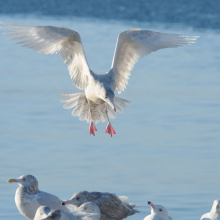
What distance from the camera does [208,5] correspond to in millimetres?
34594

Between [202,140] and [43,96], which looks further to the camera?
[43,96]

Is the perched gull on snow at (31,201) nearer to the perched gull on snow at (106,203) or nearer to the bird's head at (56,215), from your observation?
the perched gull on snow at (106,203)

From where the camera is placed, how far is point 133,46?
439 inches

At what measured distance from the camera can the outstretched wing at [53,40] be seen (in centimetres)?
1032

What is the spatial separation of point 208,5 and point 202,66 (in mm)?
15105

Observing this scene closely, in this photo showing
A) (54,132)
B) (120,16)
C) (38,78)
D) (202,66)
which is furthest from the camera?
(120,16)

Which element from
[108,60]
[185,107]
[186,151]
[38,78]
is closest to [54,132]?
[186,151]

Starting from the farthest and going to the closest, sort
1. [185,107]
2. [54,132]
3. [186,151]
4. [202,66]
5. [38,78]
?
[202,66] < [38,78] < [185,107] < [54,132] < [186,151]

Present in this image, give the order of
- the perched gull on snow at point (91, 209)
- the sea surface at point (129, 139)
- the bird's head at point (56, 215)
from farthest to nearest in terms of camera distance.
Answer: the sea surface at point (129, 139), the perched gull on snow at point (91, 209), the bird's head at point (56, 215)

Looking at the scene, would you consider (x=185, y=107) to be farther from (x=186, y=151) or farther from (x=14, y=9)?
(x=14, y=9)

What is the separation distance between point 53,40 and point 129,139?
8.08 feet

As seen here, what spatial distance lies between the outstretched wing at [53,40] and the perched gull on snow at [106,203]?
315 cm

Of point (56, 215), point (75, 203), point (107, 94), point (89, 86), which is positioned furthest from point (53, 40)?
point (56, 215)

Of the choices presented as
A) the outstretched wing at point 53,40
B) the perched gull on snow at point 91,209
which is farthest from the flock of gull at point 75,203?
the outstretched wing at point 53,40
